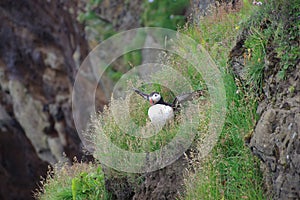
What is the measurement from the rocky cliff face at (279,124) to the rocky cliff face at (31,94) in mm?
12126

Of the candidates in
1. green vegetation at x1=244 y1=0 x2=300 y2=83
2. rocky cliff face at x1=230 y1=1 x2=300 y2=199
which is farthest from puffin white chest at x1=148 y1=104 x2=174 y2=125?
rocky cliff face at x1=230 y1=1 x2=300 y2=199

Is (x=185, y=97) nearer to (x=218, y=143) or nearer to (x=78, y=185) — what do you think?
(x=218, y=143)

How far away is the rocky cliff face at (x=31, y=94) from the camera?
1798 cm

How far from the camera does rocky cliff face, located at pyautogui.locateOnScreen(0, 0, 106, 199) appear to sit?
18.0 metres

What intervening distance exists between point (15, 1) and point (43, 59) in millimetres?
1881

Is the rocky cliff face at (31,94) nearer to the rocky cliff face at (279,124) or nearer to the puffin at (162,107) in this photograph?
the puffin at (162,107)

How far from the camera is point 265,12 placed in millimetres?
6117

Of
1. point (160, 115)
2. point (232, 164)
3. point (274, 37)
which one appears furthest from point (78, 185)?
point (274, 37)

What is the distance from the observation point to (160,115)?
22.1ft

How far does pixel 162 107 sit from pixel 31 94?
1249 cm

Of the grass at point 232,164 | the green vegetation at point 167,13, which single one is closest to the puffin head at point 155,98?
the grass at point 232,164

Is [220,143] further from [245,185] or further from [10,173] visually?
[10,173]

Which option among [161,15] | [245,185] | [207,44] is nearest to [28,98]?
[161,15]

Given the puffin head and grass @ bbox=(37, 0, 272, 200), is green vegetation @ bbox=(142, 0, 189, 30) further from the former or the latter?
the puffin head
